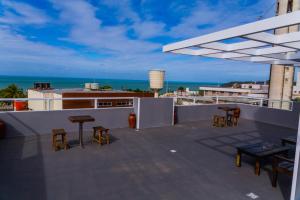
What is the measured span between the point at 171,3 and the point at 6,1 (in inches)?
373

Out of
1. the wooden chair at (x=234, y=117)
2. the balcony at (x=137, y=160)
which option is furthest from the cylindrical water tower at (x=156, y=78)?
the wooden chair at (x=234, y=117)

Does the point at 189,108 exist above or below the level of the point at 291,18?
below

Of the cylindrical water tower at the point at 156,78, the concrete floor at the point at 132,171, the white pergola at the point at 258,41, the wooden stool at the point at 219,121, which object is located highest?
the white pergola at the point at 258,41

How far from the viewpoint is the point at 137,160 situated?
3.89m

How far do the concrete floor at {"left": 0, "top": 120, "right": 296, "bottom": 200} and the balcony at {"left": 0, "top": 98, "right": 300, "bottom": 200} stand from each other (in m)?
0.01

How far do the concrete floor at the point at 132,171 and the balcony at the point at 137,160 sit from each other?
0.04 feet

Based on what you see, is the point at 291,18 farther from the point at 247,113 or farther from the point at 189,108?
the point at 247,113

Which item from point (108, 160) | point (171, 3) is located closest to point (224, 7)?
point (171, 3)

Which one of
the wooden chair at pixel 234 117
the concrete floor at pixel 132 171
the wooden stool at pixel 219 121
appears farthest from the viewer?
the wooden chair at pixel 234 117

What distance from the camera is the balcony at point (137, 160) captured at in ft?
9.09

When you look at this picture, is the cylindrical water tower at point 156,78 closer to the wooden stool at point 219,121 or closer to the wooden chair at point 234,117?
the wooden stool at point 219,121

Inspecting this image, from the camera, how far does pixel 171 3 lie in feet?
43.1

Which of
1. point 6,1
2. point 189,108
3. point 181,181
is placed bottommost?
point 181,181

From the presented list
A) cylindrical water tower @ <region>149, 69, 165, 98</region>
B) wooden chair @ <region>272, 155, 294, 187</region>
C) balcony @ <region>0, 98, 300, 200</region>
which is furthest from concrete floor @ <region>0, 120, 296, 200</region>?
cylindrical water tower @ <region>149, 69, 165, 98</region>
